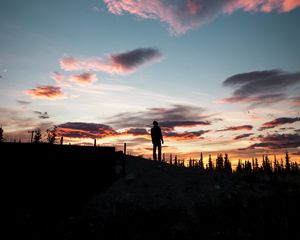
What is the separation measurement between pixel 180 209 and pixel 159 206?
0.99 m

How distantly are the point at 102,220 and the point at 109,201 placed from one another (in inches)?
72.0

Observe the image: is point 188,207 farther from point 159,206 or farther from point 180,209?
point 159,206

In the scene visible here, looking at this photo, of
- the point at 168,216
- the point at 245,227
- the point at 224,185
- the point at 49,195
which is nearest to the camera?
the point at 245,227

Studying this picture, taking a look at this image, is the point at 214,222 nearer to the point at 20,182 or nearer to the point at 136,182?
the point at 136,182

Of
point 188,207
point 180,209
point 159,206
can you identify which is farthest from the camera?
point 159,206

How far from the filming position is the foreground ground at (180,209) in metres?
10.1

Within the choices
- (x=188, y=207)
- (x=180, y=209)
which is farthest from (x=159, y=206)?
(x=188, y=207)

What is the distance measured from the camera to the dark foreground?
10211 millimetres

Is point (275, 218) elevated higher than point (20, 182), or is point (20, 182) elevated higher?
point (20, 182)

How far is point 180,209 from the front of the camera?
41.8ft

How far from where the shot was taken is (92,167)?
48.2ft

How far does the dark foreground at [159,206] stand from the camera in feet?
33.5

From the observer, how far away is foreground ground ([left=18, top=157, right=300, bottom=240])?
10.1m

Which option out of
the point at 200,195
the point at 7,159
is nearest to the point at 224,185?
the point at 200,195
